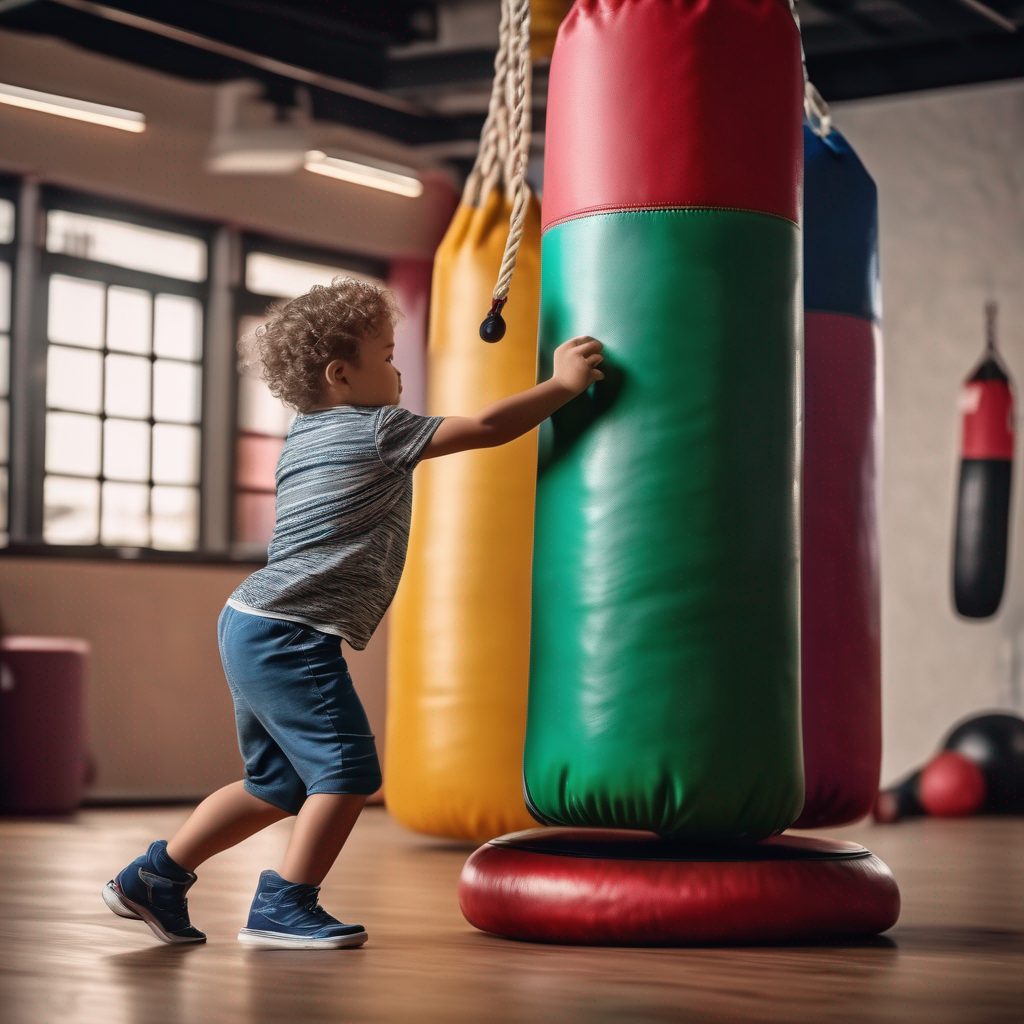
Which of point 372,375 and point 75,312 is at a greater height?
point 75,312

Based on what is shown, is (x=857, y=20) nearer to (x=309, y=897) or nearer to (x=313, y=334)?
(x=313, y=334)

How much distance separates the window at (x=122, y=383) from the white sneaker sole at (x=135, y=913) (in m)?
3.57

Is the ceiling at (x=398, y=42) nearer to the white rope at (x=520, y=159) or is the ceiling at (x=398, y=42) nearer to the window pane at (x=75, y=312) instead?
the window pane at (x=75, y=312)

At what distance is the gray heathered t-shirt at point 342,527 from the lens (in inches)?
88.7

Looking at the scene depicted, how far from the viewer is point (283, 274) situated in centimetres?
645

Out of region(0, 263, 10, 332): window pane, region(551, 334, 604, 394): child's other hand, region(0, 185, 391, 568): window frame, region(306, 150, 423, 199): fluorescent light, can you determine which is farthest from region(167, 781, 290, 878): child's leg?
region(306, 150, 423, 199): fluorescent light

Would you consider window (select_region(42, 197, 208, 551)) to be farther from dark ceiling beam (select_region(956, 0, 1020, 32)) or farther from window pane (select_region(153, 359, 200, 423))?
dark ceiling beam (select_region(956, 0, 1020, 32))

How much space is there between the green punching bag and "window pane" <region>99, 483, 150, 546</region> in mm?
3820

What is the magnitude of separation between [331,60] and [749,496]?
4.15 meters

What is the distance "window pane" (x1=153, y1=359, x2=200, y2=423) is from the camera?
612 cm

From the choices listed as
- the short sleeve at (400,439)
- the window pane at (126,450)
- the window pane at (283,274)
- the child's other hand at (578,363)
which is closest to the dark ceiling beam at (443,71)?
the window pane at (283,274)

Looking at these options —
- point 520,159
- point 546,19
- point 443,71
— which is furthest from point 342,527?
point 443,71

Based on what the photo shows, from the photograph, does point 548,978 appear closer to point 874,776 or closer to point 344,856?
point 874,776

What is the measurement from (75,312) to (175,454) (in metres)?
0.62
